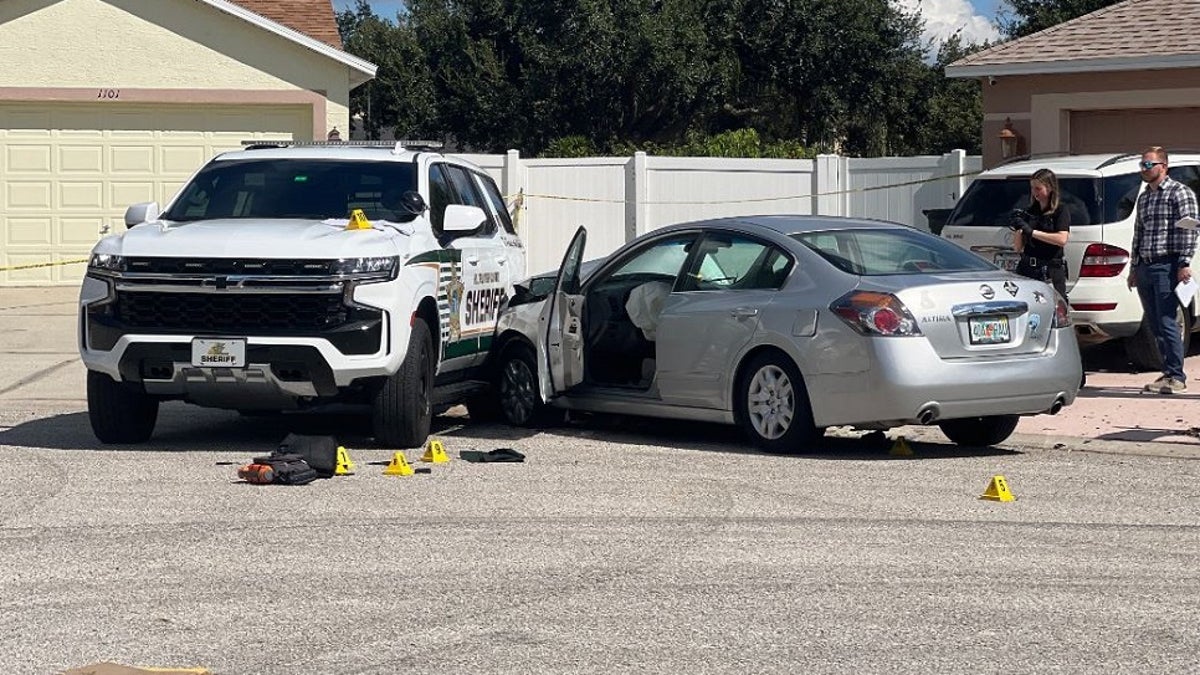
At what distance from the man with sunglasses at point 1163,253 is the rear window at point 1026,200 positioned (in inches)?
33.7

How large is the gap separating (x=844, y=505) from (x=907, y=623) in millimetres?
2627

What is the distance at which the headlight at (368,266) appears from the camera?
11031mm

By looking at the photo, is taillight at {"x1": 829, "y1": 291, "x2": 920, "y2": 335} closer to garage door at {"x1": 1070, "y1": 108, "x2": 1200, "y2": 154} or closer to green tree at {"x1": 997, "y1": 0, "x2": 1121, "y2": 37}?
garage door at {"x1": 1070, "y1": 108, "x2": 1200, "y2": 154}

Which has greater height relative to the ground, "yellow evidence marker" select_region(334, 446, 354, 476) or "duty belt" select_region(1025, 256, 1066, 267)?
"duty belt" select_region(1025, 256, 1066, 267)

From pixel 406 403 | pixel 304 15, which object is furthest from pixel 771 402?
pixel 304 15

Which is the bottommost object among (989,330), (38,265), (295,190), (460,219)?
(989,330)

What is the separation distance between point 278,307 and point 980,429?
4377 mm

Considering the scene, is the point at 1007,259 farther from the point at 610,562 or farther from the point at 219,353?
the point at 610,562

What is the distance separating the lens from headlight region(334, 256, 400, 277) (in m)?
11.0

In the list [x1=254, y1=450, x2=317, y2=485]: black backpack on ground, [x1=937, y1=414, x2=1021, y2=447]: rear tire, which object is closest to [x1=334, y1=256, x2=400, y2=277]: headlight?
[x1=254, y1=450, x2=317, y2=485]: black backpack on ground

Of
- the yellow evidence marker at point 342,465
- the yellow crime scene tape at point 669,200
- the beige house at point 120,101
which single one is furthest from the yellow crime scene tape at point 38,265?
the yellow evidence marker at point 342,465

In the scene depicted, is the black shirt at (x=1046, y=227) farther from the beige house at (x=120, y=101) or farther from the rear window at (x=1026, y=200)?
the beige house at (x=120, y=101)

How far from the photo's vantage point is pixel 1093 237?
15250mm

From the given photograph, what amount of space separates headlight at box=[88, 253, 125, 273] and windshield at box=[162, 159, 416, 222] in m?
0.92
